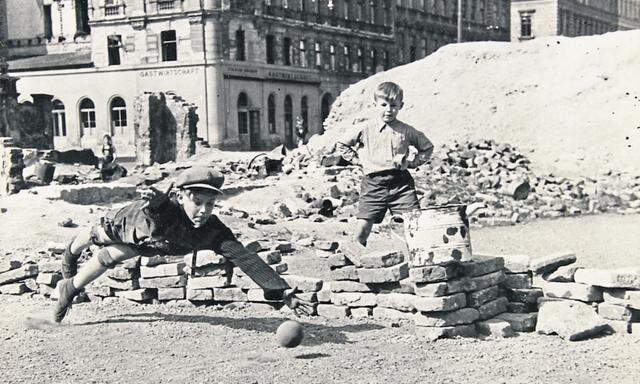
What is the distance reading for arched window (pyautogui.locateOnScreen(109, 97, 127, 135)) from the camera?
42781mm

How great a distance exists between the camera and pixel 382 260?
756 cm

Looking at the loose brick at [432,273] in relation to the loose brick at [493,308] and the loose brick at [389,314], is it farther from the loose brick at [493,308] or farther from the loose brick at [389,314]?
the loose brick at [389,314]

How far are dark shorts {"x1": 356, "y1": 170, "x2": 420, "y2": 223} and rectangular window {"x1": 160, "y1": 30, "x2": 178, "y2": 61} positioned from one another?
3447 centimetres

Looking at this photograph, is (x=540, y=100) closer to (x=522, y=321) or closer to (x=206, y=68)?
(x=522, y=321)

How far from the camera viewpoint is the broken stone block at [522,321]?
7.17m

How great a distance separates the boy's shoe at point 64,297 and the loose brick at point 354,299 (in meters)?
2.28

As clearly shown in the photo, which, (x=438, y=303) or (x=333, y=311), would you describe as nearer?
(x=438, y=303)

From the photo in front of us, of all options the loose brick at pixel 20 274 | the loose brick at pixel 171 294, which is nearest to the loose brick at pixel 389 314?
the loose brick at pixel 171 294

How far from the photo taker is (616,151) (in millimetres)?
22344

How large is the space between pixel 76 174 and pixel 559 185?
13608mm

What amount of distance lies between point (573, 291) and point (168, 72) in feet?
118

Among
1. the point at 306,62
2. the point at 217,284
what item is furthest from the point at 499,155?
the point at 306,62

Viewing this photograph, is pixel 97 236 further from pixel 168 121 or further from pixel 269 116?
pixel 269 116

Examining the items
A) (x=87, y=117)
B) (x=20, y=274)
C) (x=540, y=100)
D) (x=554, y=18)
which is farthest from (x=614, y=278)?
(x=554, y=18)
